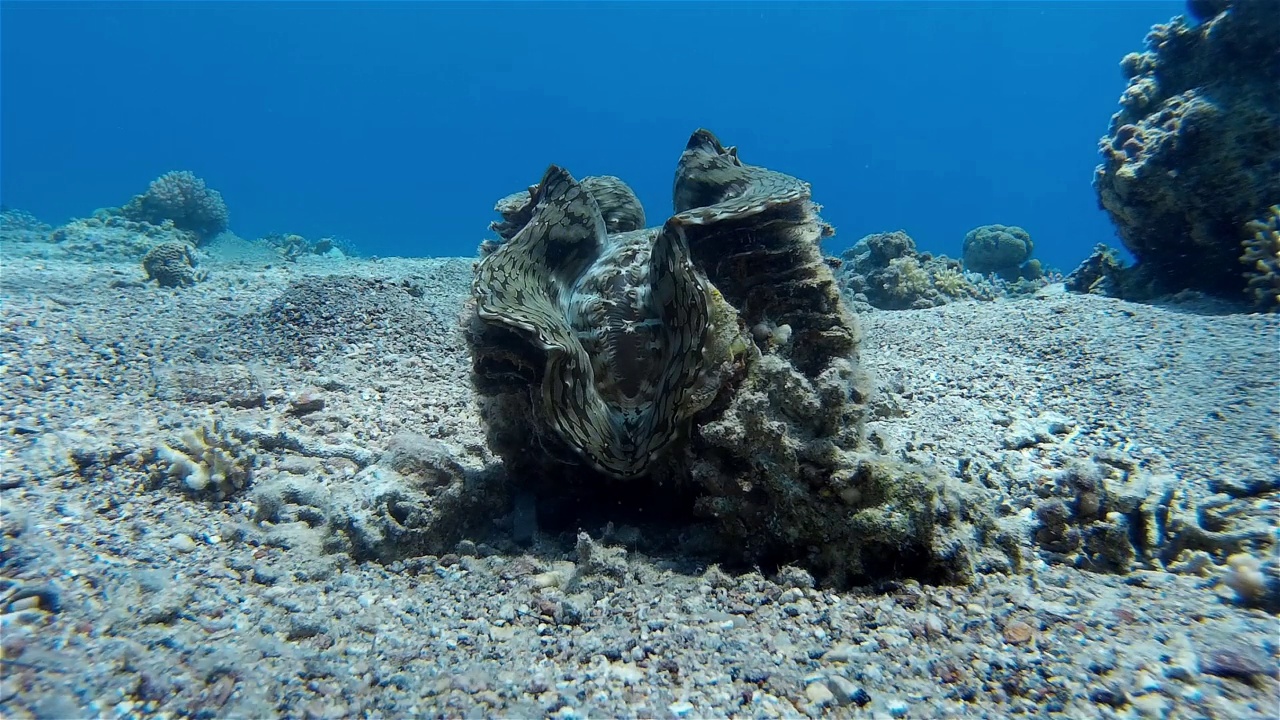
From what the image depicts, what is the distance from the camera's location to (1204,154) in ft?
19.4

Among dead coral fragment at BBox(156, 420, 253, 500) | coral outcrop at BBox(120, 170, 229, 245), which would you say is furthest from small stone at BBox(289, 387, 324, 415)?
coral outcrop at BBox(120, 170, 229, 245)

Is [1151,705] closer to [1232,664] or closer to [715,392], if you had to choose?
[1232,664]

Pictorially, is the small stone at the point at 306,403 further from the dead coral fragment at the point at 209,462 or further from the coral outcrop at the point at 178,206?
the coral outcrop at the point at 178,206

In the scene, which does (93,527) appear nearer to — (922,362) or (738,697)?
(738,697)

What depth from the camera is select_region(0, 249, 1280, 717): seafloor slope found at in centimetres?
147

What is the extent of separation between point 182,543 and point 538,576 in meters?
1.36

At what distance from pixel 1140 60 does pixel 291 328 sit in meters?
10.5

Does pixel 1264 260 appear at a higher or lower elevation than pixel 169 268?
lower

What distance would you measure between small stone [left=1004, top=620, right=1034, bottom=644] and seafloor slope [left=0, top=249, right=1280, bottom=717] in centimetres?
1

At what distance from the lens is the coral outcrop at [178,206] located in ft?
51.6

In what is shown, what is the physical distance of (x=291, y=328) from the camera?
5.10 metres

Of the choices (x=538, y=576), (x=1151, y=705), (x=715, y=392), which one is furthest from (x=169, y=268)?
(x=1151, y=705)

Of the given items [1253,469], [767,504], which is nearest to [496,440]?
[767,504]

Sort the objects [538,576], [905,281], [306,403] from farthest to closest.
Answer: [905,281], [306,403], [538,576]
